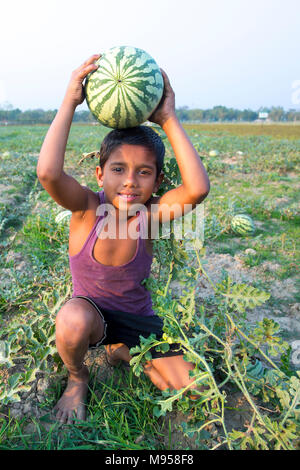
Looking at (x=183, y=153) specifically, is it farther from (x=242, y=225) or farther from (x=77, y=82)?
(x=242, y=225)

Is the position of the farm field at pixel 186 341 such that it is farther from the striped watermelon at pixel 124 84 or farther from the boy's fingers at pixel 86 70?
the boy's fingers at pixel 86 70

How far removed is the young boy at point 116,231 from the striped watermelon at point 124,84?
0.07m

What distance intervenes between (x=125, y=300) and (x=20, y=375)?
72 centimetres

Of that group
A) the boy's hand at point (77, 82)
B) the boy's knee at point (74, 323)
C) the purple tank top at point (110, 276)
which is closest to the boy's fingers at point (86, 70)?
the boy's hand at point (77, 82)

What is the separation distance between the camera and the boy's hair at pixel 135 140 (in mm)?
1947

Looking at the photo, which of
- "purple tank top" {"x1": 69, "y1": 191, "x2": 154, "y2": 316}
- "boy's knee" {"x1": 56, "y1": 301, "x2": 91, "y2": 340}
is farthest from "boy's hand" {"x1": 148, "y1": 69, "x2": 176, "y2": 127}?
"boy's knee" {"x1": 56, "y1": 301, "x2": 91, "y2": 340}

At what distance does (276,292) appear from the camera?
3.31m

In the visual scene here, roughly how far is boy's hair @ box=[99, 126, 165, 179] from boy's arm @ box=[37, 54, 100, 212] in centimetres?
26

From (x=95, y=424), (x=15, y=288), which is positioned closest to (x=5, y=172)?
(x=15, y=288)

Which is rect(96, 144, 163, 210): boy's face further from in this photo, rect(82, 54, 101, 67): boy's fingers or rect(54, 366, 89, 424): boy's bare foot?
rect(54, 366, 89, 424): boy's bare foot

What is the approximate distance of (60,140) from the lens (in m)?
1.80

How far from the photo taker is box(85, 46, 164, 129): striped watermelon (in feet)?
5.69

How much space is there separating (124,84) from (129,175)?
461 mm

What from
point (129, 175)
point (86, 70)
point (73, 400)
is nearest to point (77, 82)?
point (86, 70)
